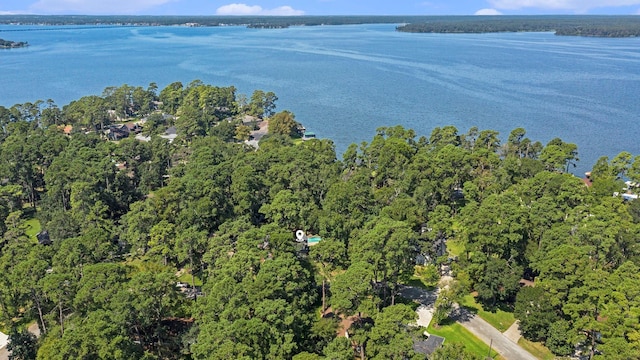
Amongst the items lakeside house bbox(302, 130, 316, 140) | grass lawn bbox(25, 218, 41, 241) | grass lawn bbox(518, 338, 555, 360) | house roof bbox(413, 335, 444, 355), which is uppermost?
lakeside house bbox(302, 130, 316, 140)

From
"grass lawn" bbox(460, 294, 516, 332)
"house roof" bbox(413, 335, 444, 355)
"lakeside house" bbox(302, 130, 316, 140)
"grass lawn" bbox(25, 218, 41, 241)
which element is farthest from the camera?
"lakeside house" bbox(302, 130, 316, 140)

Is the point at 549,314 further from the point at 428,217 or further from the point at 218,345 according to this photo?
the point at 218,345

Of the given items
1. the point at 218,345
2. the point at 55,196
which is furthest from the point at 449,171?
the point at 55,196

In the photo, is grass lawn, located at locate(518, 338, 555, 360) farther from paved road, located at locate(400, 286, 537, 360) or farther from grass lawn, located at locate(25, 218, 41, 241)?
grass lawn, located at locate(25, 218, 41, 241)

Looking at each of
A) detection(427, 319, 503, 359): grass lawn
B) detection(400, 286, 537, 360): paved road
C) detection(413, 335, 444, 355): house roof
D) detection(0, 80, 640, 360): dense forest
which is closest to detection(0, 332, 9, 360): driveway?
detection(0, 80, 640, 360): dense forest

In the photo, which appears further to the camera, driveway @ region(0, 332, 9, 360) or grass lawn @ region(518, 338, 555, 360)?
driveway @ region(0, 332, 9, 360)

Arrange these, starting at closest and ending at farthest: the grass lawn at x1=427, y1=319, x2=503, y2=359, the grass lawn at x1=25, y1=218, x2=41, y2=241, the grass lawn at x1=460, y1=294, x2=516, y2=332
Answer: the grass lawn at x1=427, y1=319, x2=503, y2=359, the grass lawn at x1=460, y1=294, x2=516, y2=332, the grass lawn at x1=25, y1=218, x2=41, y2=241
